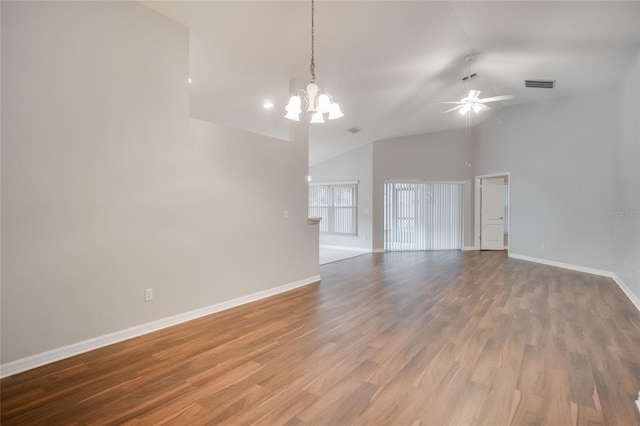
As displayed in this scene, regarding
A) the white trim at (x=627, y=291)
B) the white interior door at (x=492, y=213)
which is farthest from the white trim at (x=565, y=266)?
the white interior door at (x=492, y=213)

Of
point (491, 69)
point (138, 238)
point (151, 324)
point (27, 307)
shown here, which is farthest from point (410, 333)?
point (491, 69)

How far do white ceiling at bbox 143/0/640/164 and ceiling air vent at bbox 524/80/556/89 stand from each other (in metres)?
0.16

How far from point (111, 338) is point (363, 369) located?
7.34 ft

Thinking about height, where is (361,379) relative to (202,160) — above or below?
below

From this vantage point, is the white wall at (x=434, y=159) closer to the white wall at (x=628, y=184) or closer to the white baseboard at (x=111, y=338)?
the white wall at (x=628, y=184)

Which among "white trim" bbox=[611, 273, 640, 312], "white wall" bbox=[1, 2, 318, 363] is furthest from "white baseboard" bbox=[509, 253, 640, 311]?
"white wall" bbox=[1, 2, 318, 363]

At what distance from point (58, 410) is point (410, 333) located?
2.72 meters

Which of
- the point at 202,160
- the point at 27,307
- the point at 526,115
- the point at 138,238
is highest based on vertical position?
the point at 526,115

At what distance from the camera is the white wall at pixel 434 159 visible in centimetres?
855

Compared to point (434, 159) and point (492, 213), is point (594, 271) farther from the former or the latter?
point (434, 159)

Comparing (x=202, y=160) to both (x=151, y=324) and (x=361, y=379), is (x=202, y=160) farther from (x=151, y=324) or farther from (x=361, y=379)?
(x=361, y=379)

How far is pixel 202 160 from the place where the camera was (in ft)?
11.4

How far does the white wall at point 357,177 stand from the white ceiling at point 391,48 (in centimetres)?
269

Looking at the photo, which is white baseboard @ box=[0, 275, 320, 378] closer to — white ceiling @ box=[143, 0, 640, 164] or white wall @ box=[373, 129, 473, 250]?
white ceiling @ box=[143, 0, 640, 164]
